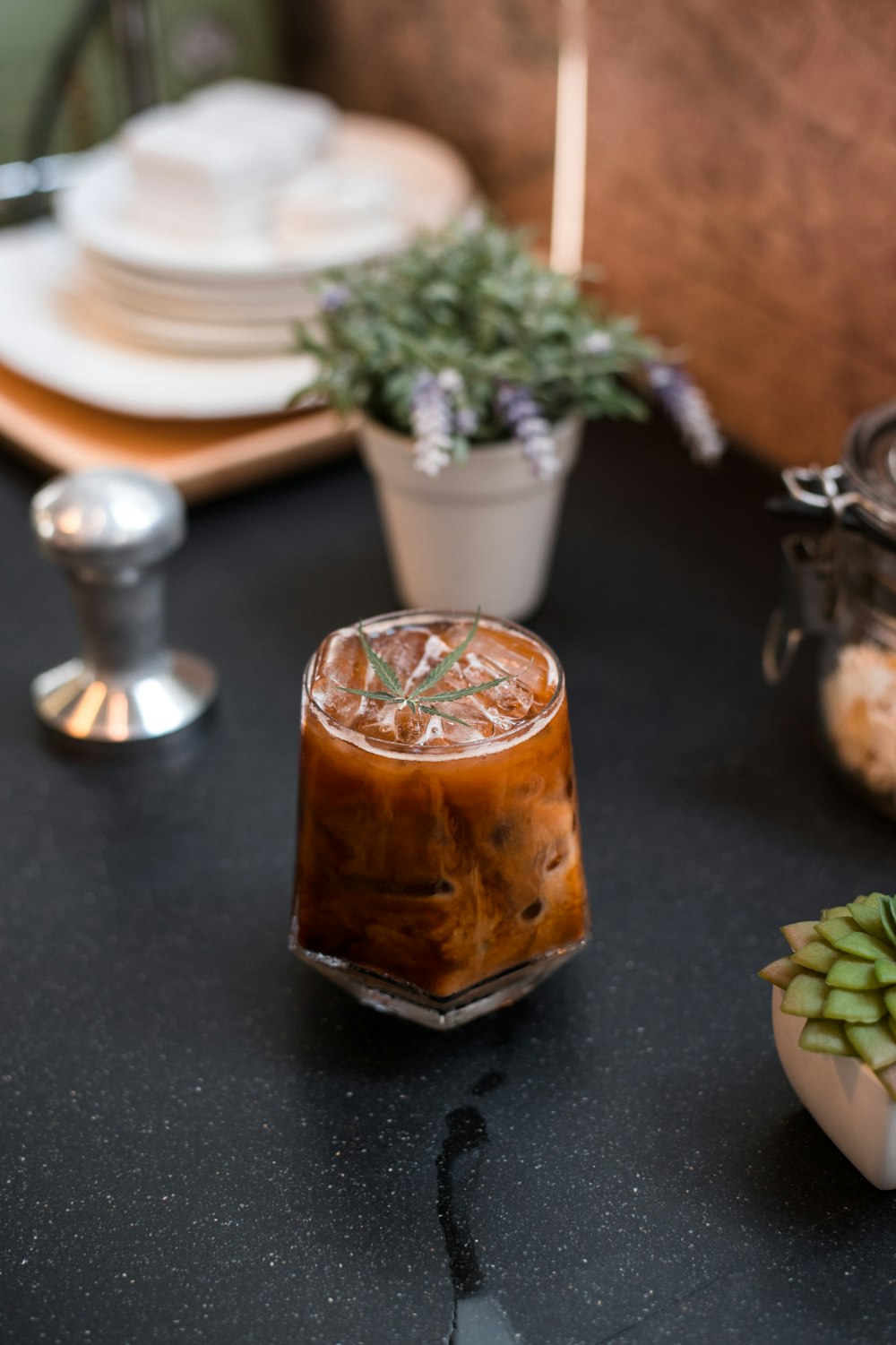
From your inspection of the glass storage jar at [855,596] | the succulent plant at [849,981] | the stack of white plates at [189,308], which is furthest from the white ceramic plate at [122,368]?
the succulent plant at [849,981]

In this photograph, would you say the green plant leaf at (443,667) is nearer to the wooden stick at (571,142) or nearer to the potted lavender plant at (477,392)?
the potted lavender plant at (477,392)

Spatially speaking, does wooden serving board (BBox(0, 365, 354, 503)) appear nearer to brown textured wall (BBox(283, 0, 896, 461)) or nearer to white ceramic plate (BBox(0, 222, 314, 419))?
white ceramic plate (BBox(0, 222, 314, 419))

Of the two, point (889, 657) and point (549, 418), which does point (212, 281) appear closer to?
point (549, 418)

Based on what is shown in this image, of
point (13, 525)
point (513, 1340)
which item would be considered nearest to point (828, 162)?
point (13, 525)

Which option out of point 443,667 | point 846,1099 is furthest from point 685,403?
point 846,1099

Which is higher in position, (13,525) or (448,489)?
(448,489)

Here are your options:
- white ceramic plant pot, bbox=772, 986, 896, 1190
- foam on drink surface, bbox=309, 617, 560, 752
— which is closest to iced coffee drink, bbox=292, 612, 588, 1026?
foam on drink surface, bbox=309, 617, 560, 752

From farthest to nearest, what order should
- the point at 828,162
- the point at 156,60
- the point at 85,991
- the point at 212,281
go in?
1. the point at 156,60
2. the point at 212,281
3. the point at 828,162
4. the point at 85,991
